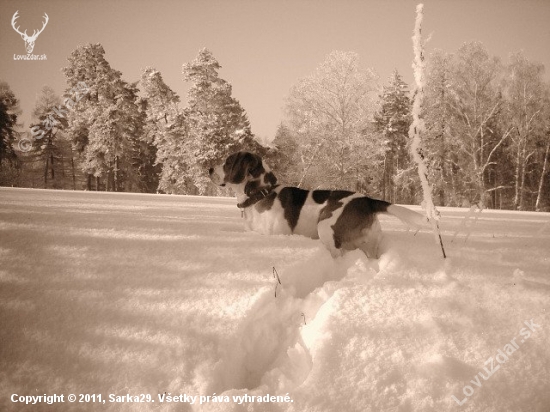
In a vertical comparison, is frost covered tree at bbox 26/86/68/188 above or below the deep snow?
above

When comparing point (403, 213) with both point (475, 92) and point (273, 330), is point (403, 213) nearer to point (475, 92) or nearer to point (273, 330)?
point (273, 330)

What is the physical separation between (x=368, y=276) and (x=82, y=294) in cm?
198

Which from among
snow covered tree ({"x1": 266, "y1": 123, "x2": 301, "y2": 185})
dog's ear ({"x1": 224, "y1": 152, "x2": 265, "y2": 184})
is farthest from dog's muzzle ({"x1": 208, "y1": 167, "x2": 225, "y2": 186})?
snow covered tree ({"x1": 266, "y1": 123, "x2": 301, "y2": 185})

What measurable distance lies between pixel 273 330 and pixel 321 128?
19801 millimetres

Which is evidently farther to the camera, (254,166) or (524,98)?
(524,98)

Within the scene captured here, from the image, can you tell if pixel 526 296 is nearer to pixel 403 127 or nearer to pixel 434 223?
pixel 434 223

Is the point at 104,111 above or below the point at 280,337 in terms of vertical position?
above

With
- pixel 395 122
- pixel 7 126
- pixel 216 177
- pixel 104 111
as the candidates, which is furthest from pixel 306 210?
pixel 7 126

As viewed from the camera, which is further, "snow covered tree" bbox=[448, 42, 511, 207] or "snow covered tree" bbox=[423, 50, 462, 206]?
"snow covered tree" bbox=[423, 50, 462, 206]

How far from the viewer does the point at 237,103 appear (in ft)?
93.1

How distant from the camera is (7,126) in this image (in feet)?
99.9

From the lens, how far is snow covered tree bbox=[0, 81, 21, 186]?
28.9 m

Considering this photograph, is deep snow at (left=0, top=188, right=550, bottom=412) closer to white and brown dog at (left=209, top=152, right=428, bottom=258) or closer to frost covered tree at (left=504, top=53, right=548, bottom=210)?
white and brown dog at (left=209, top=152, right=428, bottom=258)

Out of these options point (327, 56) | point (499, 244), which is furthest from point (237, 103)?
point (499, 244)
